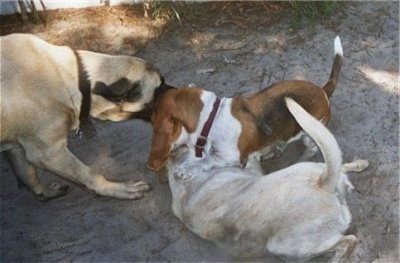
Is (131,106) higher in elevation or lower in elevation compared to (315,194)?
higher

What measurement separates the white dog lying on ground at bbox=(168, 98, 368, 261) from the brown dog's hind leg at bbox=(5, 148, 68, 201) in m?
1.04

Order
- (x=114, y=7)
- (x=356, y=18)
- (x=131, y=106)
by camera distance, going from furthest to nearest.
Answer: (x=114, y=7), (x=356, y=18), (x=131, y=106)

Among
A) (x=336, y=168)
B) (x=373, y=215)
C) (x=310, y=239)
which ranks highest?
(x=336, y=168)

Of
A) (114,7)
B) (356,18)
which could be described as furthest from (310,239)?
(114,7)

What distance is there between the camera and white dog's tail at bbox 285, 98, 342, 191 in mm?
3172

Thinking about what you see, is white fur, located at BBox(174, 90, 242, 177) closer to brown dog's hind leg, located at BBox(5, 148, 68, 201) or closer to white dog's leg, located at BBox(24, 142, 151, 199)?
white dog's leg, located at BBox(24, 142, 151, 199)

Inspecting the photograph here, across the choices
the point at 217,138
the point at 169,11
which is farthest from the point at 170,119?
the point at 169,11

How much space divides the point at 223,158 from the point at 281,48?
63.7 inches

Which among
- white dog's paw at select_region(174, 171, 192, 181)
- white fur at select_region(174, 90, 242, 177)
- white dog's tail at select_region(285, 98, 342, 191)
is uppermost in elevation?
white dog's tail at select_region(285, 98, 342, 191)

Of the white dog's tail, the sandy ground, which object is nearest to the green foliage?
the sandy ground

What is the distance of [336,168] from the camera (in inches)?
130

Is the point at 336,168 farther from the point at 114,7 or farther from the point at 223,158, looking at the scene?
the point at 114,7

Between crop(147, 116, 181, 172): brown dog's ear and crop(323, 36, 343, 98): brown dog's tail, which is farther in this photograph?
crop(323, 36, 343, 98): brown dog's tail

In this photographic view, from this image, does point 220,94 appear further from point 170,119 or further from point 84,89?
point 84,89
